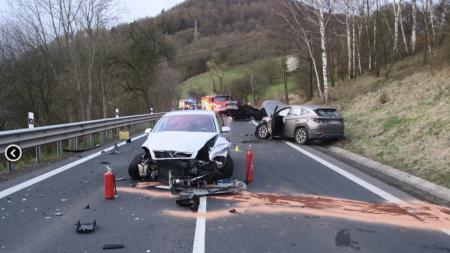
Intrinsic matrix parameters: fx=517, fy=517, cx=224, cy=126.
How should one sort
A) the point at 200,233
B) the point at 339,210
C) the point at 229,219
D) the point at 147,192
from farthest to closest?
1. the point at 147,192
2. the point at 339,210
3. the point at 229,219
4. the point at 200,233

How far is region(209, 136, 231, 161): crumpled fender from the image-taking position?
9.98 m

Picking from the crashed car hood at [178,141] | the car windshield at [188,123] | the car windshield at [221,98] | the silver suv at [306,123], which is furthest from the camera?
the car windshield at [221,98]

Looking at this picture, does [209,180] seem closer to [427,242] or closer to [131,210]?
[131,210]

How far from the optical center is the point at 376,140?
1725 centimetres

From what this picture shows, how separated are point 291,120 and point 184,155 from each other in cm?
1094

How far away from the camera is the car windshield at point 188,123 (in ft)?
36.6

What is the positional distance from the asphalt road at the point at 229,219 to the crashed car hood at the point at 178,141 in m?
0.92

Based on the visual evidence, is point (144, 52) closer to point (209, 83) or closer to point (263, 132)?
point (263, 132)

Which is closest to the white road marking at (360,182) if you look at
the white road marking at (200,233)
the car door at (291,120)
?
the white road marking at (200,233)

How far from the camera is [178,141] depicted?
9.93 meters

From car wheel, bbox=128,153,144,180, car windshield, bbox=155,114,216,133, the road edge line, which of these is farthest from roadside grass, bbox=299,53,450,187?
car wheel, bbox=128,153,144,180

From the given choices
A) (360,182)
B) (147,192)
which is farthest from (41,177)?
(360,182)

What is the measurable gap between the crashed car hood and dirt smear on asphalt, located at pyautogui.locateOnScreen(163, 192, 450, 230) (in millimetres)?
1311

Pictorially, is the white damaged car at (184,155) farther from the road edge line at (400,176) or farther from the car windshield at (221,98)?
the car windshield at (221,98)
